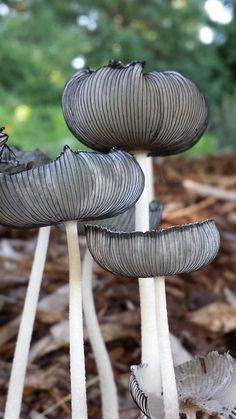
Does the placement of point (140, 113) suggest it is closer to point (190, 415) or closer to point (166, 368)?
point (166, 368)

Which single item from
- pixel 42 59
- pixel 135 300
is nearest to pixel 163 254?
pixel 135 300

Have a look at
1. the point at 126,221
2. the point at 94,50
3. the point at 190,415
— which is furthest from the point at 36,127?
the point at 190,415

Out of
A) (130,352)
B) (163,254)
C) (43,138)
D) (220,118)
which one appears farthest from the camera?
(220,118)

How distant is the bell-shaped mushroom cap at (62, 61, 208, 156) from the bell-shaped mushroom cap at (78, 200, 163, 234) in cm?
16

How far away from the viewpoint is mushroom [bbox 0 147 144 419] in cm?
87

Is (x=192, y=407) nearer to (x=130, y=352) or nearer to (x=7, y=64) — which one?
(x=130, y=352)

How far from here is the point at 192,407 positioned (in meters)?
1.04

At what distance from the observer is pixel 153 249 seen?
88 cm

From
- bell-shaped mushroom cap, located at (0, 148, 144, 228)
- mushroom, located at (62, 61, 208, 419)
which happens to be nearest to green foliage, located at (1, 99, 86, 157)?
mushroom, located at (62, 61, 208, 419)

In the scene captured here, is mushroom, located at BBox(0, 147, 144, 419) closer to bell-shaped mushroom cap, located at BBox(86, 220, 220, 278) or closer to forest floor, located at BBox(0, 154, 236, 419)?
bell-shaped mushroom cap, located at BBox(86, 220, 220, 278)

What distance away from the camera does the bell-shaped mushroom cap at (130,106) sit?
3.18 ft

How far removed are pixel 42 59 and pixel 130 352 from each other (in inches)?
137

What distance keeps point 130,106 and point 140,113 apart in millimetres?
20

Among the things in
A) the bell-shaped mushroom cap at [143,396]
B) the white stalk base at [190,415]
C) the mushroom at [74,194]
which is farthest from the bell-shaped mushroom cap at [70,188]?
the white stalk base at [190,415]
